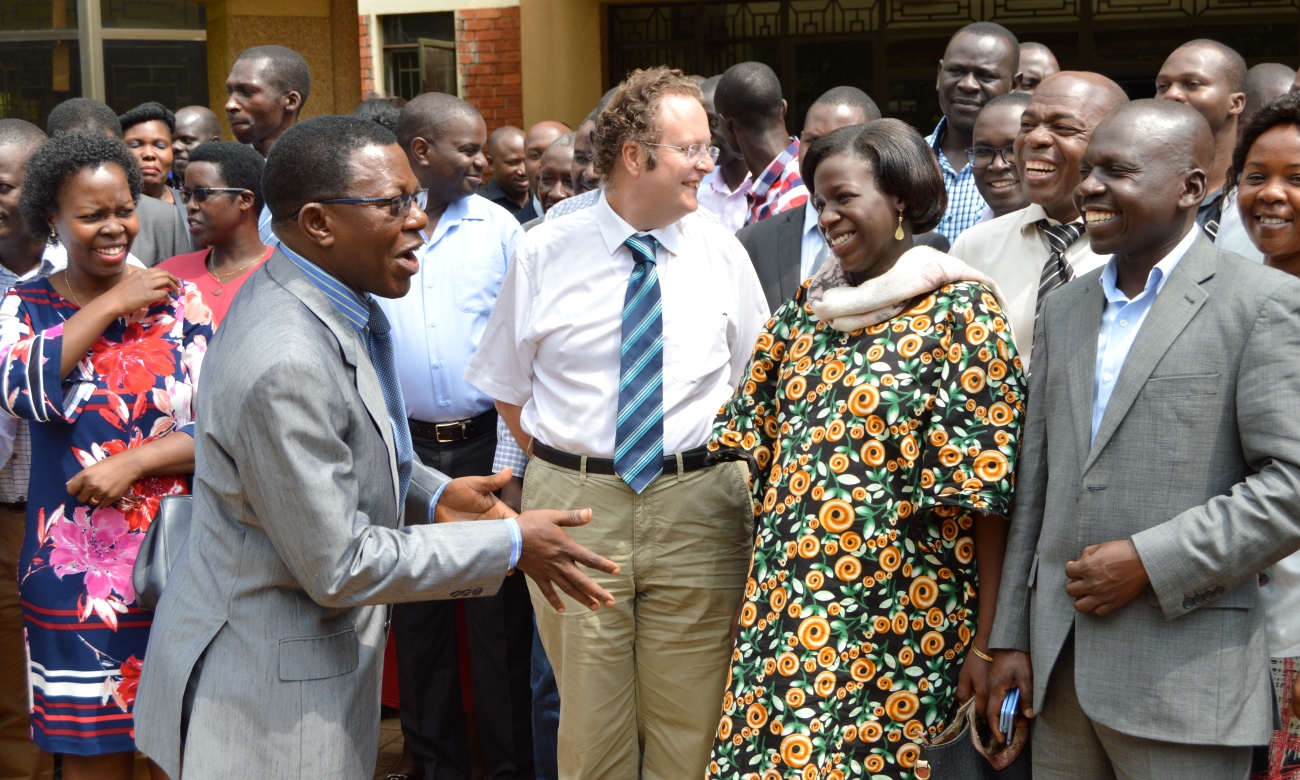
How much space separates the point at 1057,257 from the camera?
3707 millimetres

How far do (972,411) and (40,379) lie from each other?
2.59 meters

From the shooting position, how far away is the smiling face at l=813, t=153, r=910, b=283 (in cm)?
329

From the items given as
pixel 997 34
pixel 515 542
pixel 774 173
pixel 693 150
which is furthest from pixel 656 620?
pixel 997 34

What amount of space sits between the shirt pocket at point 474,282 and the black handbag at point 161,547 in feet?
6.73

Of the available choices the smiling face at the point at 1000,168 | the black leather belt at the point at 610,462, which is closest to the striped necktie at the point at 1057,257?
the smiling face at the point at 1000,168

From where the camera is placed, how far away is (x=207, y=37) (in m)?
12.9

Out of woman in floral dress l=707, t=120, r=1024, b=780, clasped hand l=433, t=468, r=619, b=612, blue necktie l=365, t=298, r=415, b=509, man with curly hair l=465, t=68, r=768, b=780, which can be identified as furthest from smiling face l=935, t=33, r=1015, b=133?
clasped hand l=433, t=468, r=619, b=612

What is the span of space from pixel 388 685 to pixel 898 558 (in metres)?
3.50

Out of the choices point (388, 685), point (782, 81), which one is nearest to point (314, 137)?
point (388, 685)

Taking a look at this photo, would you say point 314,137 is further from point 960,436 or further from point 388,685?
point 388,685

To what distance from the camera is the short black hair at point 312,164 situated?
2836 millimetres

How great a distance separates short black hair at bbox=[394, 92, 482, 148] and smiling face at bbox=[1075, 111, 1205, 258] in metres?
3.24

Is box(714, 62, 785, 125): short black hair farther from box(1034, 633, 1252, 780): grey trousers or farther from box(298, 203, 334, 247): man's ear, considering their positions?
box(1034, 633, 1252, 780): grey trousers

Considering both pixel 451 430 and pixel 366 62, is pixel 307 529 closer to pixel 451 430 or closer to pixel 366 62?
pixel 451 430
